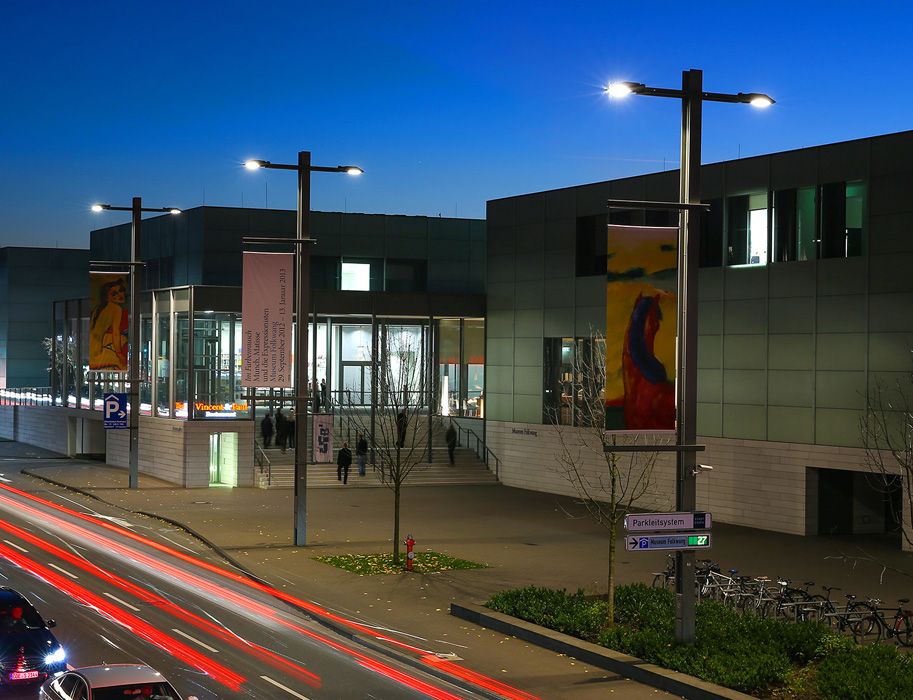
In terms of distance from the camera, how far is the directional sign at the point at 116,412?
4309 cm

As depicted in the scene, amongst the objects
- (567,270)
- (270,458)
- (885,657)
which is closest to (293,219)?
(270,458)

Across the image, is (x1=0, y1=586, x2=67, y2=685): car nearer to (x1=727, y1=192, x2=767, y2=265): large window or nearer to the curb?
the curb

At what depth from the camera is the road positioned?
17266 millimetres

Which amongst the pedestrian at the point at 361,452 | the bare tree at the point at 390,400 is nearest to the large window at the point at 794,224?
the bare tree at the point at 390,400

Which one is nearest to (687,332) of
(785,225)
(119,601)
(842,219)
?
(119,601)

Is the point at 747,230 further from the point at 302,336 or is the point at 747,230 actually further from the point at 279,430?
the point at 279,430

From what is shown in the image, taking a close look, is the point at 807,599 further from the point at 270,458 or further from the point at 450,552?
the point at 270,458

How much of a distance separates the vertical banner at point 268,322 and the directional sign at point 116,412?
47.4 ft

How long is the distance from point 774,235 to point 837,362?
4.54m

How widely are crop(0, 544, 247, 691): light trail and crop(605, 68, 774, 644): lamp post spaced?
638 cm

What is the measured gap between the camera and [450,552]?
30.2 metres

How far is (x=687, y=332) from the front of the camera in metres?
17.7

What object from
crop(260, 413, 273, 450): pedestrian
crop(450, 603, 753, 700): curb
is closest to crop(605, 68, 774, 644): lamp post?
crop(450, 603, 753, 700): curb

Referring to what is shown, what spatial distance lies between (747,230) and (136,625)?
23749 millimetres
